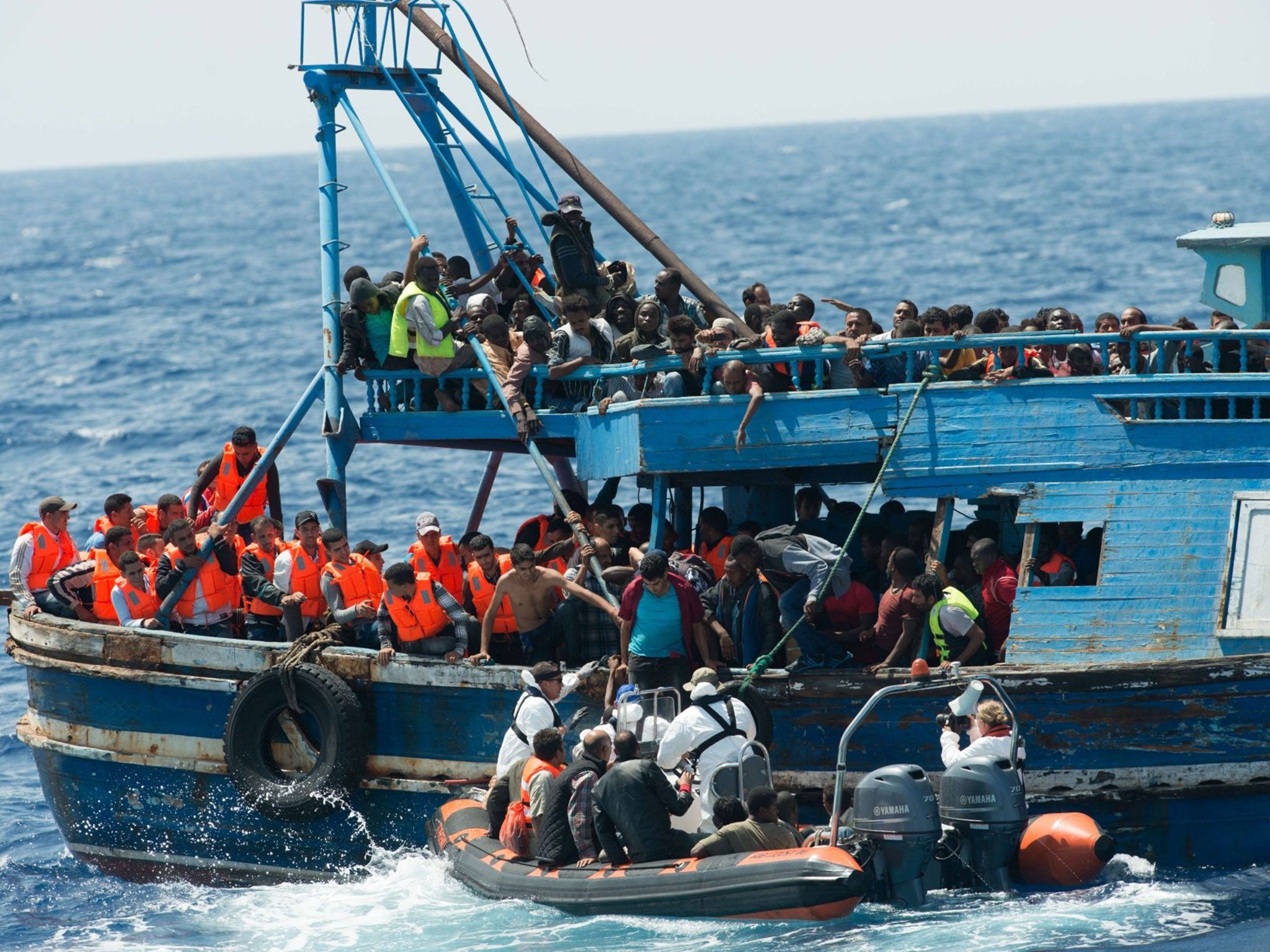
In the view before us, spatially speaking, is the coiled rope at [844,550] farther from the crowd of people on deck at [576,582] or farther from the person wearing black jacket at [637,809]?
the person wearing black jacket at [637,809]

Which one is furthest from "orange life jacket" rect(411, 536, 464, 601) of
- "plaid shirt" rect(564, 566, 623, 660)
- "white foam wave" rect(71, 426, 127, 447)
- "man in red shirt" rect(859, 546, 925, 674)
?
"white foam wave" rect(71, 426, 127, 447)

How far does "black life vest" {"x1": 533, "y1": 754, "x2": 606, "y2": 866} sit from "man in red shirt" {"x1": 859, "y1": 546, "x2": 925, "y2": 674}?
6.69 ft

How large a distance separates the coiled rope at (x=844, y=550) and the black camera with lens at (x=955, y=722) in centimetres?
114

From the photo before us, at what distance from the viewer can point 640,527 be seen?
50.0 ft

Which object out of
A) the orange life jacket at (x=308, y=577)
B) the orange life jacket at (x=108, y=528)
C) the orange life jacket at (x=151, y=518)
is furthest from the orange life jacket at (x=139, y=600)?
the orange life jacket at (x=308, y=577)

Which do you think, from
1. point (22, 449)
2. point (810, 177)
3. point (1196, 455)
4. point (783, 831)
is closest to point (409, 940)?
point (783, 831)

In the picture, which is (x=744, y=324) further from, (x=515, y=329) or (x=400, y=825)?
(x=400, y=825)

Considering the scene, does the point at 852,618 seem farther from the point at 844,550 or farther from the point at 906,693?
the point at 906,693

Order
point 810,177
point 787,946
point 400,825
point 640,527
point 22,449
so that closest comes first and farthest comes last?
point 787,946 < point 400,825 < point 640,527 < point 22,449 < point 810,177

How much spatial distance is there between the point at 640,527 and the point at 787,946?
441cm

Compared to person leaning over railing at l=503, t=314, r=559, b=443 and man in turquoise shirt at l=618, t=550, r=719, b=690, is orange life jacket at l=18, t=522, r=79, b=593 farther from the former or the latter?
man in turquoise shirt at l=618, t=550, r=719, b=690

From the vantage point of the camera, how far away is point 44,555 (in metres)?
16.0

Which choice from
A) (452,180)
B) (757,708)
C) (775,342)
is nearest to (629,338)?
(775,342)

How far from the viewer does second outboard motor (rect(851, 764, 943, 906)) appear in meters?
12.0
